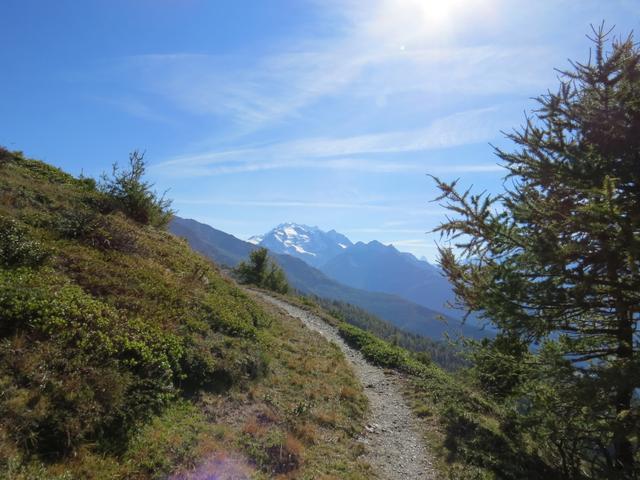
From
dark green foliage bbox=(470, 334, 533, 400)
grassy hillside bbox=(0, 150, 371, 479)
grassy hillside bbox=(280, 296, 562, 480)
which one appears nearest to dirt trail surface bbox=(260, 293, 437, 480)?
grassy hillside bbox=(280, 296, 562, 480)

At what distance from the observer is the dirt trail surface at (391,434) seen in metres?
9.54

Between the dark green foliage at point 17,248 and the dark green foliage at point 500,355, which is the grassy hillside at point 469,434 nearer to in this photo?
the dark green foliage at point 500,355

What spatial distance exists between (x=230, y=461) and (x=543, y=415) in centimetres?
661

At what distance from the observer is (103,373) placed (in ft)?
22.9

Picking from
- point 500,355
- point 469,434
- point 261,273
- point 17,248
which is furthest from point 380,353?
point 261,273

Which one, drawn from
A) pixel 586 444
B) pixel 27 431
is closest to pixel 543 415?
pixel 586 444

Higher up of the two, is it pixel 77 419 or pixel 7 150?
pixel 7 150

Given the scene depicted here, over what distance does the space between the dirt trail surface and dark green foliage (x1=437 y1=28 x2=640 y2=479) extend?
3.56 meters

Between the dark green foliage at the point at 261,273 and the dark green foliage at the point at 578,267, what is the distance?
3761 centimetres

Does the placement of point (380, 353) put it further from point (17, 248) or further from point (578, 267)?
point (17, 248)

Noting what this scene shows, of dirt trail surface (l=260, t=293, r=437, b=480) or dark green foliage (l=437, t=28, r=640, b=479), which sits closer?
dark green foliage (l=437, t=28, r=640, b=479)

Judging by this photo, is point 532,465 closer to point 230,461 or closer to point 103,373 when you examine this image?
point 230,461

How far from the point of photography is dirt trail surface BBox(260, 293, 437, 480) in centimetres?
954

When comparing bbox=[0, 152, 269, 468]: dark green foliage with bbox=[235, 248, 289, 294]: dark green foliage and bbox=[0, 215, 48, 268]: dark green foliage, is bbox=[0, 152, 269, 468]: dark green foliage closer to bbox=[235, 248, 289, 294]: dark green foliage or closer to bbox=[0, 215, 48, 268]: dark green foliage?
bbox=[0, 215, 48, 268]: dark green foliage
